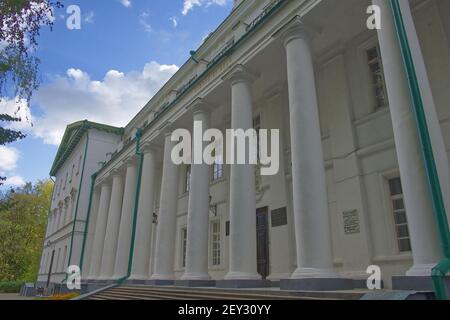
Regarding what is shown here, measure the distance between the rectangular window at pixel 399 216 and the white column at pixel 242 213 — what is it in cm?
359

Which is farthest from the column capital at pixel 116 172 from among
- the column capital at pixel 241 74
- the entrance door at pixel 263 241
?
the column capital at pixel 241 74

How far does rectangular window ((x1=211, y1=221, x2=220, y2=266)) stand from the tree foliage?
33.3 metres

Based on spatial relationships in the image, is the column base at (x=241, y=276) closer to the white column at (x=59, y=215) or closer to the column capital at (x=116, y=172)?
the column capital at (x=116, y=172)

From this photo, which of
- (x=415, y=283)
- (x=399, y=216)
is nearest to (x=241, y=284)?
(x=399, y=216)

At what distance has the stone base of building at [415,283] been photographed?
5.19m

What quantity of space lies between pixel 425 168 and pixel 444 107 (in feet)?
9.81

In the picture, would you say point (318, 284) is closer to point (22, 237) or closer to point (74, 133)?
point (74, 133)

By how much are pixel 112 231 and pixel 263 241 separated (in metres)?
10.8

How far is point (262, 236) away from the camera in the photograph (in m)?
12.6

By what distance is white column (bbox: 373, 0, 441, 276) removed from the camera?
5547 millimetres

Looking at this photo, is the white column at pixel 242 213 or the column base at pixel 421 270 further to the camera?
the white column at pixel 242 213

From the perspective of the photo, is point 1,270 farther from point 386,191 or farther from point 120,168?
point 386,191

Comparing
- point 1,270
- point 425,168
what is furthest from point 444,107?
point 1,270

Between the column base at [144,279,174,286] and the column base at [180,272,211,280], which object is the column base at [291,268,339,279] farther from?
the column base at [144,279,174,286]
